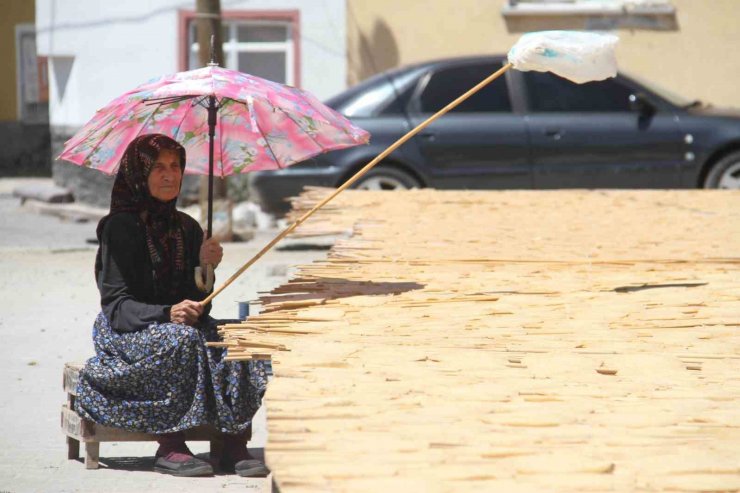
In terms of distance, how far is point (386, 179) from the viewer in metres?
12.8

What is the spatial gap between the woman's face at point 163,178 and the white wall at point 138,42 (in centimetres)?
1128

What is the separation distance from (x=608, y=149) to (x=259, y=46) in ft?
→ 18.2

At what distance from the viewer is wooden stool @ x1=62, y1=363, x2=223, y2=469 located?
205 inches

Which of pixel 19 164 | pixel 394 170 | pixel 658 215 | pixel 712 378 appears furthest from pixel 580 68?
pixel 19 164

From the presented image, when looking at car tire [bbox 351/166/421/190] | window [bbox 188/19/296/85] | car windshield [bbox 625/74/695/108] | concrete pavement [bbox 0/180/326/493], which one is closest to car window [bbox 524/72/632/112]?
car windshield [bbox 625/74/695/108]

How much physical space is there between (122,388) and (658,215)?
427cm

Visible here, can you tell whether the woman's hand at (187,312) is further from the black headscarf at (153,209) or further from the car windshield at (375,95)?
the car windshield at (375,95)

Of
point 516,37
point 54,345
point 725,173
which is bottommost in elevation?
point 54,345

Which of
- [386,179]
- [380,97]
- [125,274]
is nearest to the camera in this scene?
[125,274]

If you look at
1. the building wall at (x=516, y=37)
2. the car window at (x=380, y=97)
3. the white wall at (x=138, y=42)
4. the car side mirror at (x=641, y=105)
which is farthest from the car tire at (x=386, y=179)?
the white wall at (x=138, y=42)

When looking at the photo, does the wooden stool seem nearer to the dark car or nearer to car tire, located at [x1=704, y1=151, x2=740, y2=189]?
the dark car

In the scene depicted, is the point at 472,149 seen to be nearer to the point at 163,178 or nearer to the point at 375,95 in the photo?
the point at 375,95

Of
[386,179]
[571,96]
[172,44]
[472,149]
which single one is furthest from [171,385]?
[172,44]

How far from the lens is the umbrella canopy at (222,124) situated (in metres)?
5.33
